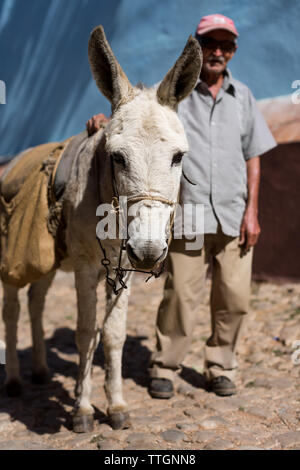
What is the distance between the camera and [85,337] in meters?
3.13

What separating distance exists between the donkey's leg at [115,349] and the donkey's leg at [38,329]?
1.10 metres

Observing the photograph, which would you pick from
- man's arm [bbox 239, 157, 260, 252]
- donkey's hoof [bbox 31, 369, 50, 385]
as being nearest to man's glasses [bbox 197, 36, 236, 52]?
man's arm [bbox 239, 157, 260, 252]

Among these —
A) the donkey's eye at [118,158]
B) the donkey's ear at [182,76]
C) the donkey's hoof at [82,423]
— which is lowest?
the donkey's hoof at [82,423]

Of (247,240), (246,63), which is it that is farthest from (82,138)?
(246,63)

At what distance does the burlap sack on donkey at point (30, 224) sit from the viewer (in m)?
3.21

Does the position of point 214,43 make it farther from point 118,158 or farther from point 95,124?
point 118,158

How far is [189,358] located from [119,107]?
8.98 ft

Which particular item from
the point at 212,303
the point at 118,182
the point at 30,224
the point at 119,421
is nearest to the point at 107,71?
the point at 118,182

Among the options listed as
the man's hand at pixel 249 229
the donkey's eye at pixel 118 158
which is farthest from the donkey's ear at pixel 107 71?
the man's hand at pixel 249 229

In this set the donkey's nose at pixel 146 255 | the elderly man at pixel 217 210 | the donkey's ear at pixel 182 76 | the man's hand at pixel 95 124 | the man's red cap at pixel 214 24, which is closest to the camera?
the donkey's nose at pixel 146 255

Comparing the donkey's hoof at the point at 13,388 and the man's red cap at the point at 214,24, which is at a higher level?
the man's red cap at the point at 214,24

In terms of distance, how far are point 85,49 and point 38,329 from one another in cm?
454

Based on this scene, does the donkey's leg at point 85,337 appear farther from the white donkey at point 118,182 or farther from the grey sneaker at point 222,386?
the grey sneaker at point 222,386

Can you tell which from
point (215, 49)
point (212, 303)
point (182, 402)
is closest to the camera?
point (215, 49)
